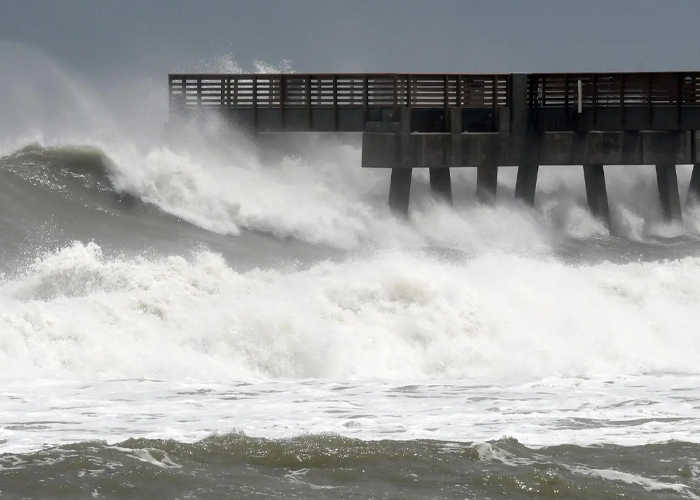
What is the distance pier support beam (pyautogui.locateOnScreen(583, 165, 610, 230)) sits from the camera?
28.0 m

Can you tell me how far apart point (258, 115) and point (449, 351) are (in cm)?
1271

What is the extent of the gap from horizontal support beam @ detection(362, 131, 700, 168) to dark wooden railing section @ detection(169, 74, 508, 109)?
3.09 feet

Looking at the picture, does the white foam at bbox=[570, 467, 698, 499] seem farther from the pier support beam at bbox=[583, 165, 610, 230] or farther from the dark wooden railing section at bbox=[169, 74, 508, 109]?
the pier support beam at bbox=[583, 165, 610, 230]

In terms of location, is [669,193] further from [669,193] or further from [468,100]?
[468,100]

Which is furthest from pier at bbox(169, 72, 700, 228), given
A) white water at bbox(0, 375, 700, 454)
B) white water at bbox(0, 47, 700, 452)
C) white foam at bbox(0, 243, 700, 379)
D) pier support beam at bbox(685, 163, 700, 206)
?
white water at bbox(0, 375, 700, 454)

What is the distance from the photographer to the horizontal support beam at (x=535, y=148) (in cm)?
2522

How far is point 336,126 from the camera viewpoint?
86.3 ft

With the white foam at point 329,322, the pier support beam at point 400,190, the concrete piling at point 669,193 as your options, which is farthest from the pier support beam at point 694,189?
the white foam at point 329,322

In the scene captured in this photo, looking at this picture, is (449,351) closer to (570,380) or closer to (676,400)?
(570,380)

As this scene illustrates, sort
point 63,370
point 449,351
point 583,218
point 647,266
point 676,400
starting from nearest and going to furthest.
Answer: point 676,400 → point 63,370 → point 449,351 → point 647,266 → point 583,218

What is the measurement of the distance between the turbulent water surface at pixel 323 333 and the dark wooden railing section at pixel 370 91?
145cm

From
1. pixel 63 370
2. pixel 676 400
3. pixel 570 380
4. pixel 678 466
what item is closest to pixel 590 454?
pixel 678 466

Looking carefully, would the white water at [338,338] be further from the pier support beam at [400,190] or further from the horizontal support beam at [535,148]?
the horizontal support beam at [535,148]

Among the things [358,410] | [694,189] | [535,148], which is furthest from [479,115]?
[358,410]
